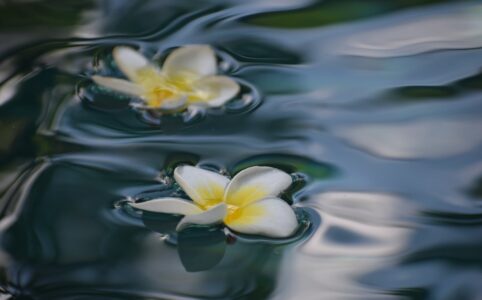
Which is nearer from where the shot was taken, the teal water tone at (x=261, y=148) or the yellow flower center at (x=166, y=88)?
the teal water tone at (x=261, y=148)

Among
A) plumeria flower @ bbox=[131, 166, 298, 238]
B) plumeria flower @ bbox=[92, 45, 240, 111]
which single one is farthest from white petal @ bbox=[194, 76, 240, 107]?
plumeria flower @ bbox=[131, 166, 298, 238]

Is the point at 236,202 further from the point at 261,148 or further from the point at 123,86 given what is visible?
the point at 123,86

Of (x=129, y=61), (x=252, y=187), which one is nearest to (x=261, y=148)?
(x=252, y=187)

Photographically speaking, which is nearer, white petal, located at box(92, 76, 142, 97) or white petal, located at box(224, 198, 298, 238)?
white petal, located at box(224, 198, 298, 238)

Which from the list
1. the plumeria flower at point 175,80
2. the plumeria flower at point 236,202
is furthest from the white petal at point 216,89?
the plumeria flower at point 236,202

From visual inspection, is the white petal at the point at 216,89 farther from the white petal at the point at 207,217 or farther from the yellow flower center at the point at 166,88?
the white petal at the point at 207,217

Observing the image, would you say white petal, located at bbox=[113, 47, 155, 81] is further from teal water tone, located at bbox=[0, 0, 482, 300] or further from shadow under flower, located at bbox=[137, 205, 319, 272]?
shadow under flower, located at bbox=[137, 205, 319, 272]
